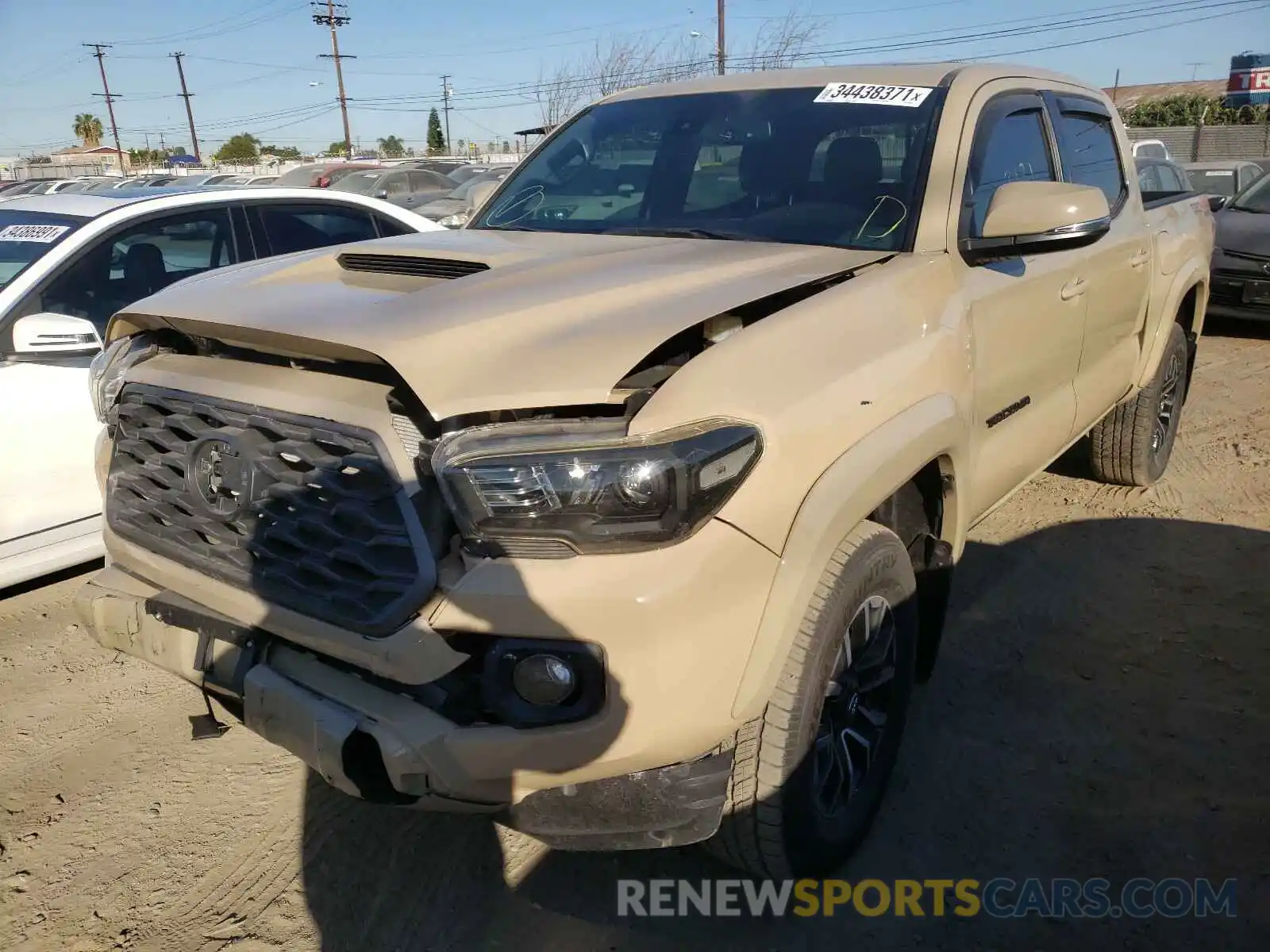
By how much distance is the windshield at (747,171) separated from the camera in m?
2.96

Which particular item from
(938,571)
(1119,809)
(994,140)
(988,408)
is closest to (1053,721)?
(1119,809)

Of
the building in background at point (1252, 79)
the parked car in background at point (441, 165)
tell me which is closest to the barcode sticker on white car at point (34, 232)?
the parked car in background at point (441, 165)

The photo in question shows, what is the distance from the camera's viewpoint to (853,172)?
9.95ft

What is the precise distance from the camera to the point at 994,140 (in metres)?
3.22

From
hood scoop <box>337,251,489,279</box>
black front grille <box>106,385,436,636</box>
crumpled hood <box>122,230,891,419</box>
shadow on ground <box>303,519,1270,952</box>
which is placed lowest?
shadow on ground <box>303,519,1270,952</box>

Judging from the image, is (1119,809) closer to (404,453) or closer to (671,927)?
(671,927)

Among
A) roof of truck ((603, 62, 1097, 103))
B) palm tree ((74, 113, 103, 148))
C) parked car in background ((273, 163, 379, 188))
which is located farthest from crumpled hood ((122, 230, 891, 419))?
palm tree ((74, 113, 103, 148))

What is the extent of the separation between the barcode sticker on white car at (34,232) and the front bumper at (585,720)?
3037mm

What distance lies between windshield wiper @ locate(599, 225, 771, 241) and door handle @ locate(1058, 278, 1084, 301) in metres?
1.17

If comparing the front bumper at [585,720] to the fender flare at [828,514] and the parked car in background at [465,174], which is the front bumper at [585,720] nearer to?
the fender flare at [828,514]

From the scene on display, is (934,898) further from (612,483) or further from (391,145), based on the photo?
(391,145)

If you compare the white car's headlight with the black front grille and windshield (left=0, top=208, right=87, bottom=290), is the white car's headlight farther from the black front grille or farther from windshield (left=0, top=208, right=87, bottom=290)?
windshield (left=0, top=208, right=87, bottom=290)

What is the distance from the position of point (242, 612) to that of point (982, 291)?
2.17m

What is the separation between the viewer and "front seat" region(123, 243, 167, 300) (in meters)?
4.46
